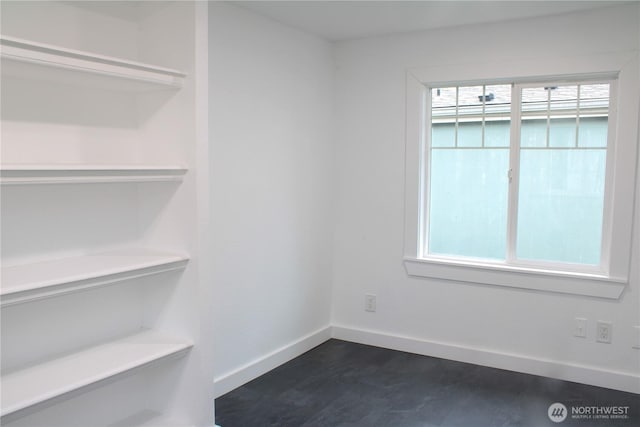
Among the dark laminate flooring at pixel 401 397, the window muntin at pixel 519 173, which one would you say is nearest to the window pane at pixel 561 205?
the window muntin at pixel 519 173

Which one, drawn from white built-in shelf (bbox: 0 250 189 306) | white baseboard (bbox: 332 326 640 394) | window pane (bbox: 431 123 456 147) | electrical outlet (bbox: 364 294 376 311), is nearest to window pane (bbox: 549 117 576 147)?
window pane (bbox: 431 123 456 147)

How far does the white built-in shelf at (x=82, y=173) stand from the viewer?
1818 millimetres

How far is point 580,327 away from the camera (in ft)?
11.1

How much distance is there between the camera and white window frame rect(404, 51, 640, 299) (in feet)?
10.5

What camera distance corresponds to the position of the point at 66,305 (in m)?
2.28

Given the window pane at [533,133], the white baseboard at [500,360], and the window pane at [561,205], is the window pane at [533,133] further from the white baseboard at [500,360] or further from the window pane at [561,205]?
the white baseboard at [500,360]

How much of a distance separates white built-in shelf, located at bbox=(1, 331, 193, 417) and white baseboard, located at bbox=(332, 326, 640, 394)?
1921 millimetres

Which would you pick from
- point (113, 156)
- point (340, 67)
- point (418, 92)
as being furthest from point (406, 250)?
point (113, 156)

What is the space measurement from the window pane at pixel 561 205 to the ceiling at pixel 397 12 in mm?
870

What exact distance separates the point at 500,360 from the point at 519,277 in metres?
0.57

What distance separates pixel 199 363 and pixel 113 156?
3.30 feet

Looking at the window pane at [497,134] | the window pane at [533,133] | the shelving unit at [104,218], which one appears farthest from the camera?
the window pane at [497,134]

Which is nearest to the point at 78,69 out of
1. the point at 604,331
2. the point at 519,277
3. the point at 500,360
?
the point at 519,277

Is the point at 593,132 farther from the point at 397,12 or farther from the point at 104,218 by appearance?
the point at 104,218
